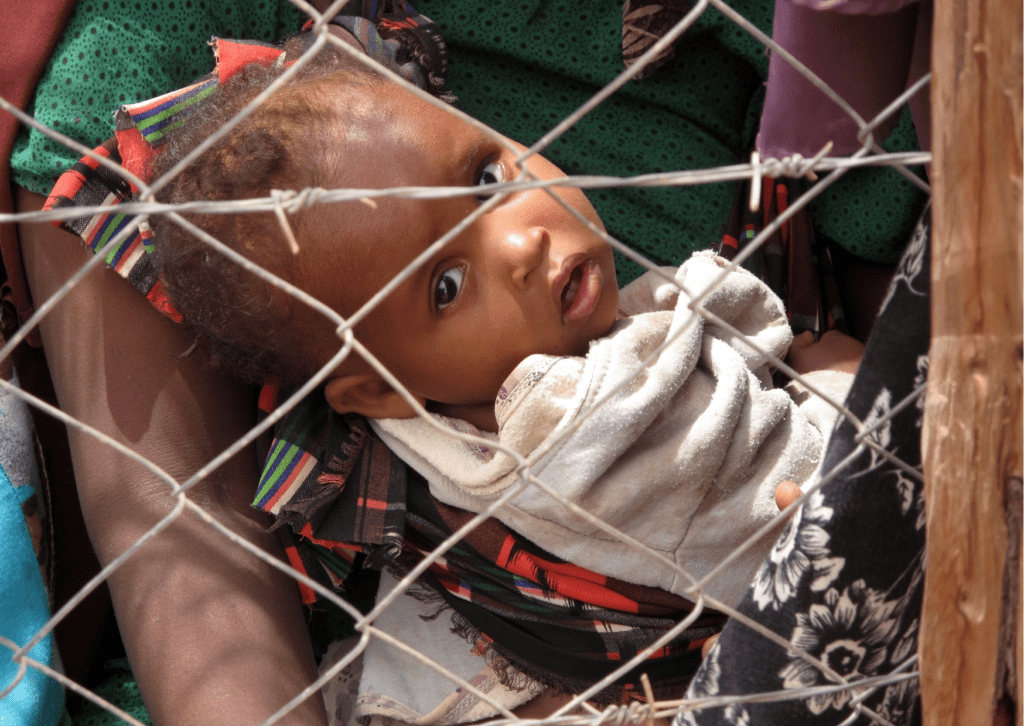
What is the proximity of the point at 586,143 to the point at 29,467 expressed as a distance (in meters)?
0.81

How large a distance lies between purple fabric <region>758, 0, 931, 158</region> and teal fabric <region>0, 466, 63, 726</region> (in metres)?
0.84

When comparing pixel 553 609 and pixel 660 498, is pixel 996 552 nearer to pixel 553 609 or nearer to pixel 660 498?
pixel 660 498

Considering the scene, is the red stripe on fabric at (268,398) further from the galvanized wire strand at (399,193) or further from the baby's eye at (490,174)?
the galvanized wire strand at (399,193)

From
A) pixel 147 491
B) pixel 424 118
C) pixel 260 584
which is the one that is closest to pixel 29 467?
pixel 147 491

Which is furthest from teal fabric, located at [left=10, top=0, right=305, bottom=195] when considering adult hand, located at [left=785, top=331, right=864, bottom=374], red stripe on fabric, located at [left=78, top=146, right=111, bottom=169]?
adult hand, located at [left=785, top=331, right=864, bottom=374]

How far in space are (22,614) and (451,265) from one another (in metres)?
0.55

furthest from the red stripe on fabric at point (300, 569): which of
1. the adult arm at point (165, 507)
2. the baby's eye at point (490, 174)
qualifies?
the baby's eye at point (490, 174)

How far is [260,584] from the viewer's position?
0.94 m

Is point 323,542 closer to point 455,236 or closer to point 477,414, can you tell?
point 477,414

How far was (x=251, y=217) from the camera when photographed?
2.68 feet

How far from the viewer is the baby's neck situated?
966mm

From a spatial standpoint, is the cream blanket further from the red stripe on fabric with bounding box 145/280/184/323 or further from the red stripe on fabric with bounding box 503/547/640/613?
the red stripe on fabric with bounding box 145/280/184/323

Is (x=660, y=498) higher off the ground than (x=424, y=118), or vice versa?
(x=424, y=118)

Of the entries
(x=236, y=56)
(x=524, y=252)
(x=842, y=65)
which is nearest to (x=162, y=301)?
(x=236, y=56)
